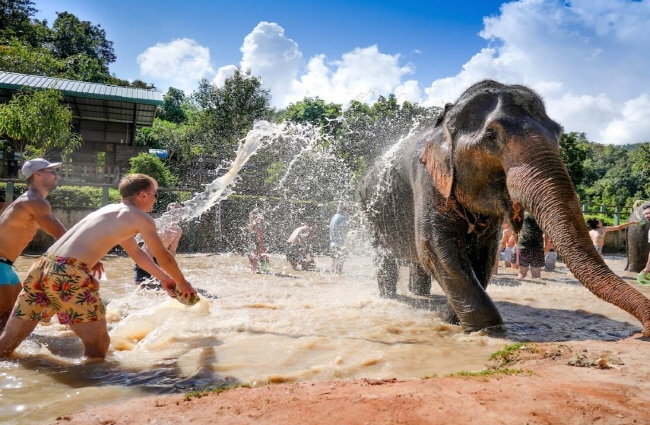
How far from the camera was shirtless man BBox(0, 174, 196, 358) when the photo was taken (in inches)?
148

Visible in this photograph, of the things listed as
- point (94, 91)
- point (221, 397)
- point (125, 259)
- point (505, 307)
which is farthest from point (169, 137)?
point (221, 397)

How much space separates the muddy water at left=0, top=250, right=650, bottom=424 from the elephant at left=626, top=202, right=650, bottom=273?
5821 mm

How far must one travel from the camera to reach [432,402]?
2.53 m

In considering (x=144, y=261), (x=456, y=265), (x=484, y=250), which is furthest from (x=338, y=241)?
(x=144, y=261)

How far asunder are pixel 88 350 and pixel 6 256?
4.90ft

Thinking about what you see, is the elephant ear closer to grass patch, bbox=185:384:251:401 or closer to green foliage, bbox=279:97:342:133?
grass patch, bbox=185:384:251:401

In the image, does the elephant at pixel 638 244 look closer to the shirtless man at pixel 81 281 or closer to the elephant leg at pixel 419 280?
the elephant leg at pixel 419 280

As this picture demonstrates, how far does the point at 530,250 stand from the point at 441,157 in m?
6.77

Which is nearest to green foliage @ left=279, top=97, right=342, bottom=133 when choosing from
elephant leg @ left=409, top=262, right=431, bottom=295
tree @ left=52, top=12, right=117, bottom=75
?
tree @ left=52, top=12, right=117, bottom=75

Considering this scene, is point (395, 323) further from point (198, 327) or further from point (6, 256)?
point (6, 256)

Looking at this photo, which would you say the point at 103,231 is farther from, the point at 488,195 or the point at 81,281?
the point at 488,195

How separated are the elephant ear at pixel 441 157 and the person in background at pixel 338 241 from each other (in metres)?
6.43

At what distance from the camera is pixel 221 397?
2.81 metres

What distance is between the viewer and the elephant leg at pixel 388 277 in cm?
768
